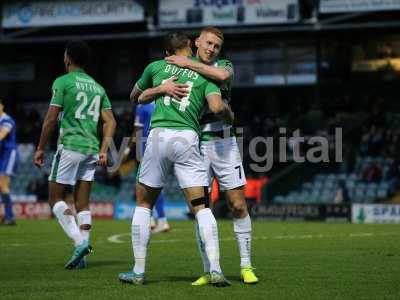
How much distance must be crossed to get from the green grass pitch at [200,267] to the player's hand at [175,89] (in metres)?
1.72

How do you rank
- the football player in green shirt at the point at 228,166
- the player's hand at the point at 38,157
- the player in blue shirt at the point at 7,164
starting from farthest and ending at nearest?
the player in blue shirt at the point at 7,164, the player's hand at the point at 38,157, the football player in green shirt at the point at 228,166

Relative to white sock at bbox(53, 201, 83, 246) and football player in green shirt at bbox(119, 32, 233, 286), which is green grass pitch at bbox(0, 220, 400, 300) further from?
football player in green shirt at bbox(119, 32, 233, 286)

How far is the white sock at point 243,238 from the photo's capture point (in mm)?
9078

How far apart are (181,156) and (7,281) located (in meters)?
2.13

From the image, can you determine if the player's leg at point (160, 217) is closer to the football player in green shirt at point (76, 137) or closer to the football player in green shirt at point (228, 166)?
the football player in green shirt at point (76, 137)

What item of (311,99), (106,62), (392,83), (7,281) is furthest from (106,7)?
(7,281)

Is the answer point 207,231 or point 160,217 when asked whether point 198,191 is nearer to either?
point 207,231

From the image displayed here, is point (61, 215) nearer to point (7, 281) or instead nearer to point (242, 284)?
point (7, 281)

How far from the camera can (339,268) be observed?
10.3 m

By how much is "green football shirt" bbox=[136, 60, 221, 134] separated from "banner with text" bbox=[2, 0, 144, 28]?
848 inches

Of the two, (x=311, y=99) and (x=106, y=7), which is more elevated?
(x=106, y=7)

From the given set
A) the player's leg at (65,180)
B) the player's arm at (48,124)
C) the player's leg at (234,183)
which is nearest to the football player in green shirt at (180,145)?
the player's leg at (234,183)

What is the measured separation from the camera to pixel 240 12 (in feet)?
94.2

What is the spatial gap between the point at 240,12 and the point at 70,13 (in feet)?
18.6
